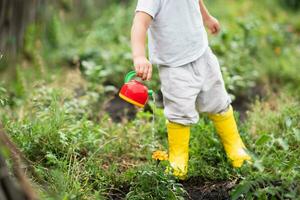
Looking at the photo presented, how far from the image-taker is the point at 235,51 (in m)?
4.85

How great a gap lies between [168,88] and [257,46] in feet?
8.19

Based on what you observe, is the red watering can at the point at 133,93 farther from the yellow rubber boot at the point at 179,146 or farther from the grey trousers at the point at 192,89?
the yellow rubber boot at the point at 179,146

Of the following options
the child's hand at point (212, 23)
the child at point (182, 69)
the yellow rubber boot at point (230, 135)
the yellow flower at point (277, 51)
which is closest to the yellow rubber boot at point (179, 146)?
the child at point (182, 69)

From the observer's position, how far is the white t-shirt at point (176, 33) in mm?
2709

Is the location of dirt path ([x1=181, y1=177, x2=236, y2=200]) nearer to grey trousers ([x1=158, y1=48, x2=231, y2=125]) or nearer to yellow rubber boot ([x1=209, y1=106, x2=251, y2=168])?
yellow rubber boot ([x1=209, y1=106, x2=251, y2=168])

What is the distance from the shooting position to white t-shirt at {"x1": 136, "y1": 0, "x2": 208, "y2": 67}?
271cm

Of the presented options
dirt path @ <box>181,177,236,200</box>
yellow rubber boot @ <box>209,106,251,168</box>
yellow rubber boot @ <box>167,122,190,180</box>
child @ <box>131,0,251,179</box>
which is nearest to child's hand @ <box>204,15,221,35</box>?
child @ <box>131,0,251,179</box>

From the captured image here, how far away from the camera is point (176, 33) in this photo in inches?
108

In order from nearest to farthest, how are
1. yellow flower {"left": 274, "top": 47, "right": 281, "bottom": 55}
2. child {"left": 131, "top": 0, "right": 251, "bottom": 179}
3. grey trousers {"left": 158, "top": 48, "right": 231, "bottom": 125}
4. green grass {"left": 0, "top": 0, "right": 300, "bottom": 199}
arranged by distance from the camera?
green grass {"left": 0, "top": 0, "right": 300, "bottom": 199}, child {"left": 131, "top": 0, "right": 251, "bottom": 179}, grey trousers {"left": 158, "top": 48, "right": 231, "bottom": 125}, yellow flower {"left": 274, "top": 47, "right": 281, "bottom": 55}

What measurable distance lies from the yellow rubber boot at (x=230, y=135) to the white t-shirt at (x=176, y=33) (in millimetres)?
403

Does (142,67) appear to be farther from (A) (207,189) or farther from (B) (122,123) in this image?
(B) (122,123)

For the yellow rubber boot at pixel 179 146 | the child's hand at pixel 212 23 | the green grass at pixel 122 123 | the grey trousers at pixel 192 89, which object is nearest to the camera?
the green grass at pixel 122 123

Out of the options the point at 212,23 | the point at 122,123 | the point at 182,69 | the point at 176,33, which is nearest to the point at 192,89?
the point at 182,69

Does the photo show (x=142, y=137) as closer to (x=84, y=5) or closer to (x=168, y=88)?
(x=168, y=88)
